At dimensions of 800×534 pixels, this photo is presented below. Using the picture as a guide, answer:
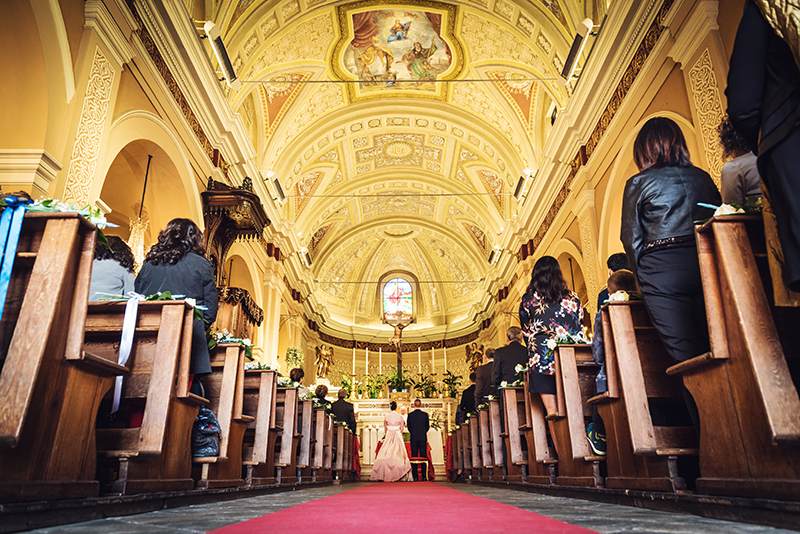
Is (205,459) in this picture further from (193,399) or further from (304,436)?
(304,436)

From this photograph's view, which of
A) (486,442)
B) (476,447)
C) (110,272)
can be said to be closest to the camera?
(110,272)

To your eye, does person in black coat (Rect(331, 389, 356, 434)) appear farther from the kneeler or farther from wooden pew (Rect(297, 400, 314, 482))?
wooden pew (Rect(297, 400, 314, 482))

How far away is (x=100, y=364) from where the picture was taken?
2.19 m

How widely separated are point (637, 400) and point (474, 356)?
15.4m

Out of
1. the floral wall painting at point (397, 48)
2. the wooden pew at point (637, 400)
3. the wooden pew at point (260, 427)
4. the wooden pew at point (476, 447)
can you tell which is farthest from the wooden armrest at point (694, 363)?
the floral wall painting at point (397, 48)

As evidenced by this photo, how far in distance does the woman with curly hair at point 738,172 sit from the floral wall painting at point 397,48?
8.85m

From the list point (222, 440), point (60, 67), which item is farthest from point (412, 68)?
point (222, 440)

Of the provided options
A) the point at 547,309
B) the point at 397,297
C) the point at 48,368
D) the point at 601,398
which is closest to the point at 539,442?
the point at 547,309

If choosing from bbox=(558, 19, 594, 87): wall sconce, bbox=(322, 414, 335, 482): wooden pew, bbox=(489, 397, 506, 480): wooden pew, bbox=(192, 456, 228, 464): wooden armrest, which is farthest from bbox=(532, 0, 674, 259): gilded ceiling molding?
bbox=(192, 456, 228, 464): wooden armrest

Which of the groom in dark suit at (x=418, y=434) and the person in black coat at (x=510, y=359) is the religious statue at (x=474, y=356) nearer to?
the groom in dark suit at (x=418, y=434)

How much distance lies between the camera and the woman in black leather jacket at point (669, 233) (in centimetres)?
238

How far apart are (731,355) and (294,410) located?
13.3 feet

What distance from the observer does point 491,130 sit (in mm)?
13219

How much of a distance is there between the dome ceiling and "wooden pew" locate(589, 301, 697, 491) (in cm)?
703
